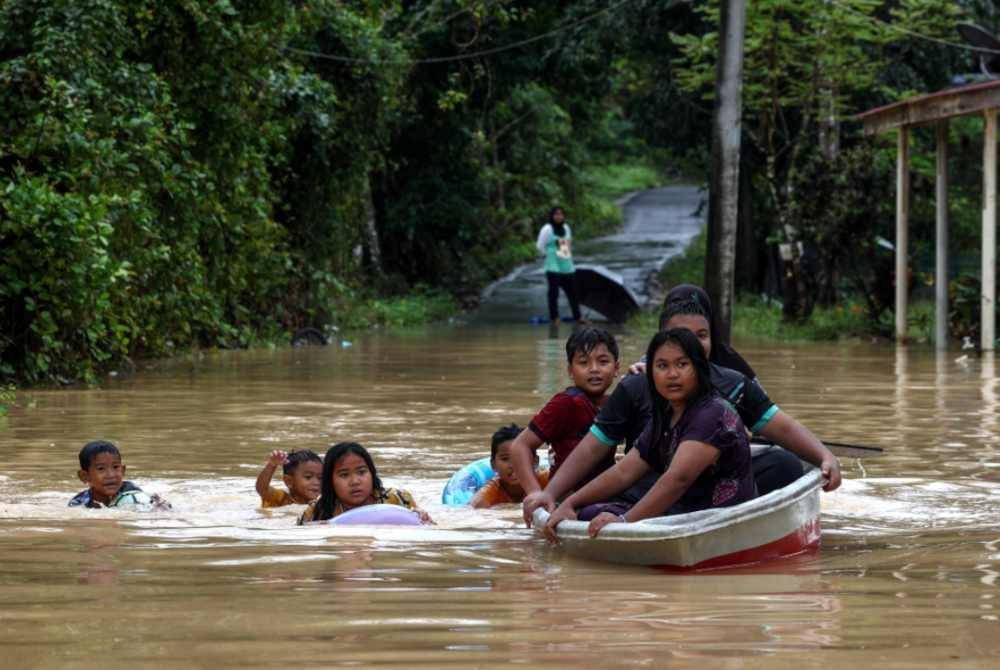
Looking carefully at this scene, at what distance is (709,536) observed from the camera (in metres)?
6.83

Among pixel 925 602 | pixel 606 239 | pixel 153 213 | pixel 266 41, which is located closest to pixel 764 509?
pixel 925 602

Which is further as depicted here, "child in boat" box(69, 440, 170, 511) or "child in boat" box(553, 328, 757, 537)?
"child in boat" box(69, 440, 170, 511)

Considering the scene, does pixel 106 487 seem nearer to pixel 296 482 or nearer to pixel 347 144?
pixel 296 482

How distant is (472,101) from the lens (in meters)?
36.8

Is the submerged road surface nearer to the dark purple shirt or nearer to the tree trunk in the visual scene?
the tree trunk

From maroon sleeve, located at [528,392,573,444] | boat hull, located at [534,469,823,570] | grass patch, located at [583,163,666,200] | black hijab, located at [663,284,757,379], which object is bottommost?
boat hull, located at [534,469,823,570]

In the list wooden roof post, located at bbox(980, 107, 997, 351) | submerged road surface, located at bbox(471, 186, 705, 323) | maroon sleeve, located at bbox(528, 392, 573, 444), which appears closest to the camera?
maroon sleeve, located at bbox(528, 392, 573, 444)

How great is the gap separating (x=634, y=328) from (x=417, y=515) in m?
21.1

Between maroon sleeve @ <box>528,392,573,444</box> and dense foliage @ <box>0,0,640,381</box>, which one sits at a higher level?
dense foliage @ <box>0,0,640,381</box>

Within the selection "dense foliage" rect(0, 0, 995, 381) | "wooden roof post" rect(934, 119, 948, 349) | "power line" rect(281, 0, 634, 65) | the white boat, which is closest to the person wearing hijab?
the white boat

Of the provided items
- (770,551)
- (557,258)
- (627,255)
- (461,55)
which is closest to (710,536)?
(770,551)

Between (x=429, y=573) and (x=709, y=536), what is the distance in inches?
42.7

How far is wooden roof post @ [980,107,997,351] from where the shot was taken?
20.6 m

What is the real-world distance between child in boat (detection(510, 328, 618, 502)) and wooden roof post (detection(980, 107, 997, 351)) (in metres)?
13.3
